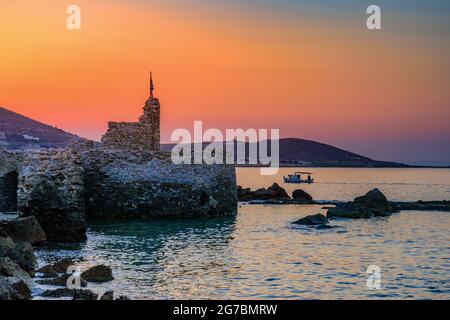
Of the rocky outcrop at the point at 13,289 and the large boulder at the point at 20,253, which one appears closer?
the rocky outcrop at the point at 13,289

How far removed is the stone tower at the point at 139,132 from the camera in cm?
3244

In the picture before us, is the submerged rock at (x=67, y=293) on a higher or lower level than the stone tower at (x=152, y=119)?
lower

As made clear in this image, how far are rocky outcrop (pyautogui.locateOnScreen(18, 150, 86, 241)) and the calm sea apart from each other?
1.02m

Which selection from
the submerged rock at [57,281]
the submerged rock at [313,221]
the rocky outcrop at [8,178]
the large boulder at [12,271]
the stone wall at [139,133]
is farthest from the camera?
the stone wall at [139,133]

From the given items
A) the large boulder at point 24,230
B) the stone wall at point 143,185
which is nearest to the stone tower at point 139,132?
the stone wall at point 143,185

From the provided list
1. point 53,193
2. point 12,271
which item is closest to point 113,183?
point 53,193

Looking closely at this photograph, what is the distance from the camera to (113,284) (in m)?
14.9

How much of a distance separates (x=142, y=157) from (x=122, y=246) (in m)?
9.03

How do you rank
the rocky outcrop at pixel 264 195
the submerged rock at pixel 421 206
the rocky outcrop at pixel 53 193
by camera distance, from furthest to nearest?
the rocky outcrop at pixel 264 195 < the submerged rock at pixel 421 206 < the rocky outcrop at pixel 53 193

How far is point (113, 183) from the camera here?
29.4m

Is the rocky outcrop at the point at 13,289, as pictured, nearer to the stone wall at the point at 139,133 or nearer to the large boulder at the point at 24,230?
the large boulder at the point at 24,230

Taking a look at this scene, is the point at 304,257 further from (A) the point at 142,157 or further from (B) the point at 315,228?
(A) the point at 142,157

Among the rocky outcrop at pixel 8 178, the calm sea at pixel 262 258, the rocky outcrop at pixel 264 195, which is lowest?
the calm sea at pixel 262 258
